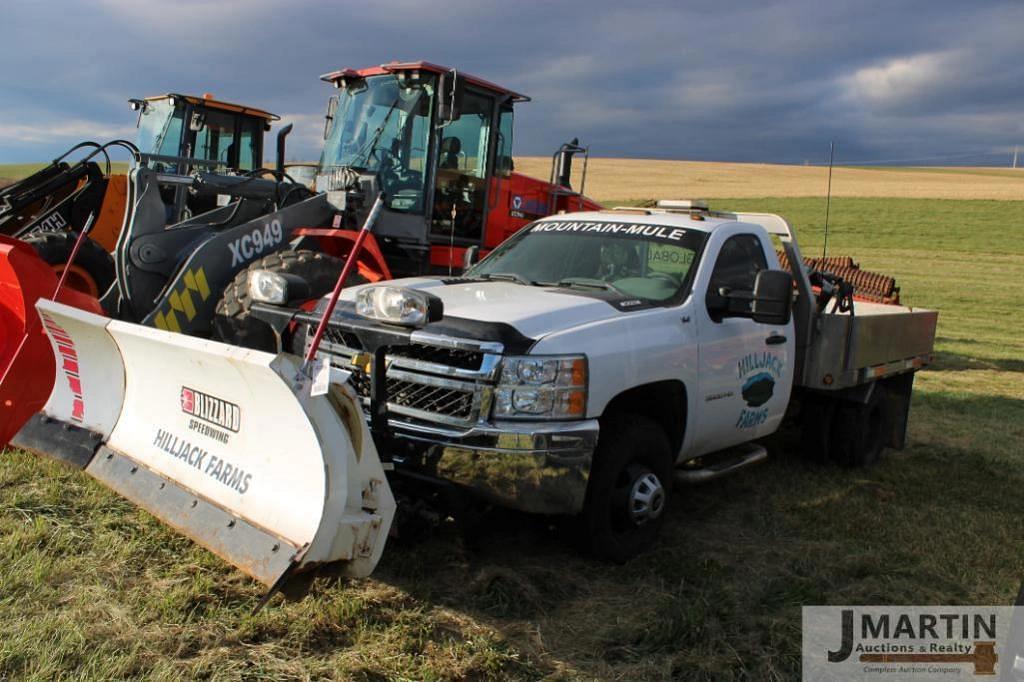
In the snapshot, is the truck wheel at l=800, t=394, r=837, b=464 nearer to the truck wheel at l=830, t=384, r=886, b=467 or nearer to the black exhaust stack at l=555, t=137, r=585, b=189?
the truck wheel at l=830, t=384, r=886, b=467

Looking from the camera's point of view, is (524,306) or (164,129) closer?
(524,306)

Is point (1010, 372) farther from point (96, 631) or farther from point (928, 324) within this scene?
point (96, 631)

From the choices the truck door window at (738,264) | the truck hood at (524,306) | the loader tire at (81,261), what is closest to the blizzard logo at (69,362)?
the truck hood at (524,306)

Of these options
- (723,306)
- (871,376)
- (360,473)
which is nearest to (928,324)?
(871,376)

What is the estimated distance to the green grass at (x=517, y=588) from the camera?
3.29 meters

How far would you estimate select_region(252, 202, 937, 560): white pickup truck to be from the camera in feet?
12.8

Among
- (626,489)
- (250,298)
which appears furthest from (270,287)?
(626,489)

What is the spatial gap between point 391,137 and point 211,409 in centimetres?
461

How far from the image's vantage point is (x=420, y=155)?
783cm

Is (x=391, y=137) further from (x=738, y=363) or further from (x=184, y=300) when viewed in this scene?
(x=738, y=363)

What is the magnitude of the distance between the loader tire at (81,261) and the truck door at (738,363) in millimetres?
4998

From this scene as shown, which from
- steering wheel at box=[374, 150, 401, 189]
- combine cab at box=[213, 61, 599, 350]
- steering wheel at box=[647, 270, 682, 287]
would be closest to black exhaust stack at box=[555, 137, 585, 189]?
combine cab at box=[213, 61, 599, 350]

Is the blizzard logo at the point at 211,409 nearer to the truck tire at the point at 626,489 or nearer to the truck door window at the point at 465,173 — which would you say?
the truck tire at the point at 626,489

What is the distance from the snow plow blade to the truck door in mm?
2280
